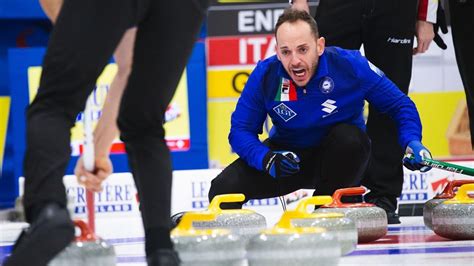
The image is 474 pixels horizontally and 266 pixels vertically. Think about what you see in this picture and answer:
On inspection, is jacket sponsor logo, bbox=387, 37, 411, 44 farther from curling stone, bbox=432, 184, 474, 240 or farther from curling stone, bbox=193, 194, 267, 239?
curling stone, bbox=193, 194, 267, 239

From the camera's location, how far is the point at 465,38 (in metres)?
4.72

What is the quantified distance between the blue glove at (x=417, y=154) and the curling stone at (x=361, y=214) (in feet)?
0.73

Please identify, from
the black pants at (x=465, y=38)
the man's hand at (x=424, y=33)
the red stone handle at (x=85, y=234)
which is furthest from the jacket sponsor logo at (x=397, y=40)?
the red stone handle at (x=85, y=234)

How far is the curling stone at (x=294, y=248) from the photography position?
236 cm

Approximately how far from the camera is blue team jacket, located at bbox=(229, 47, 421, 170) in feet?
13.0

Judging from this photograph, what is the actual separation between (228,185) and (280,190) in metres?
0.23

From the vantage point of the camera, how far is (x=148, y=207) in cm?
235

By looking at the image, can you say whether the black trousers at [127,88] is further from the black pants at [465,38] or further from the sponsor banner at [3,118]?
the sponsor banner at [3,118]

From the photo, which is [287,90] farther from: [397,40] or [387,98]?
[397,40]

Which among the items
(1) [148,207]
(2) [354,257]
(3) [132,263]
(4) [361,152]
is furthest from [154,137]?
(4) [361,152]

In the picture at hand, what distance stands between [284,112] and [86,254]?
178 cm

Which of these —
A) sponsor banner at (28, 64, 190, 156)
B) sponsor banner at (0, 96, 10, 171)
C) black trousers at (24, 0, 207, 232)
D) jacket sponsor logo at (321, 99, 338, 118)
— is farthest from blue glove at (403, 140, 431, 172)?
sponsor banner at (0, 96, 10, 171)

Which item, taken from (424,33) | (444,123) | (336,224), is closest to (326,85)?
(424,33)

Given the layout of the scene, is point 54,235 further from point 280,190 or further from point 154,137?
point 280,190
